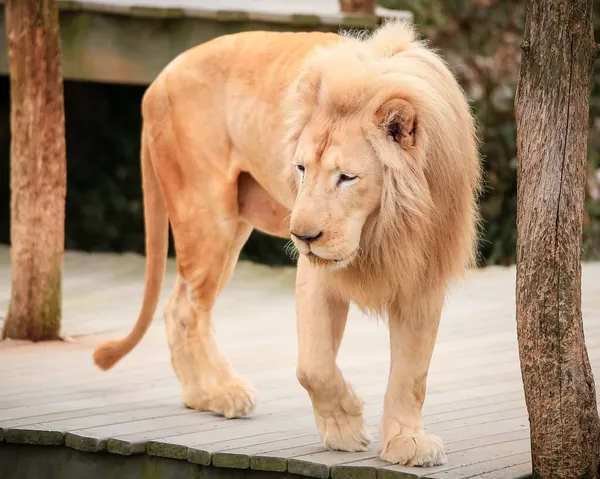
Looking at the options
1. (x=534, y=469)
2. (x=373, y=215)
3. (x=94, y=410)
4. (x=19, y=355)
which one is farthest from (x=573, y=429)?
(x=19, y=355)

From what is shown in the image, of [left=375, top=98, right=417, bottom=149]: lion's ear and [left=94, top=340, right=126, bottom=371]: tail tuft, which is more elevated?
[left=375, top=98, right=417, bottom=149]: lion's ear

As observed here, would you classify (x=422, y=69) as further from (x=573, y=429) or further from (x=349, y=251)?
(x=573, y=429)

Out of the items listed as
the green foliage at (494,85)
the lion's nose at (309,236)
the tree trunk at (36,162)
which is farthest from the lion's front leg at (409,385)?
the green foliage at (494,85)

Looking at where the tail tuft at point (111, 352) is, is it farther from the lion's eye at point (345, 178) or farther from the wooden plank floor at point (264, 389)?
the lion's eye at point (345, 178)

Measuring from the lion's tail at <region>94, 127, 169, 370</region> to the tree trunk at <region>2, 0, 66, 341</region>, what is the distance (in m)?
1.13

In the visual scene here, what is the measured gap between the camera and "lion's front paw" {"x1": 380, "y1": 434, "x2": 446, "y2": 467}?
3309 millimetres

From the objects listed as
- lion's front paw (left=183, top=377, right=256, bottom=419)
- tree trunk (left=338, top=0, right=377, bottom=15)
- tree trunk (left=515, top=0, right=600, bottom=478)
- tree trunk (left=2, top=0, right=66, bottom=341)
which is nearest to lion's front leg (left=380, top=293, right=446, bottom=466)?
tree trunk (left=515, top=0, right=600, bottom=478)

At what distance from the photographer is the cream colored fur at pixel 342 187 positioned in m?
3.07

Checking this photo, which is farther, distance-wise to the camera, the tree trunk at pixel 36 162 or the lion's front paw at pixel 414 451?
the tree trunk at pixel 36 162

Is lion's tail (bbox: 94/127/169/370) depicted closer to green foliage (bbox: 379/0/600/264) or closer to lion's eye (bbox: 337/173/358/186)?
lion's eye (bbox: 337/173/358/186)

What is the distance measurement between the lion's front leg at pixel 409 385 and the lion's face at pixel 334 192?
0.34 meters

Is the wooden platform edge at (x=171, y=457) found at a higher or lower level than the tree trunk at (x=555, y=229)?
lower

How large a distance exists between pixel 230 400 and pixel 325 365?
2.55ft

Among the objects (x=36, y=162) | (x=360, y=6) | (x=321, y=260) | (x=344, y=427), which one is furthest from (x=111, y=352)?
(x=360, y=6)
